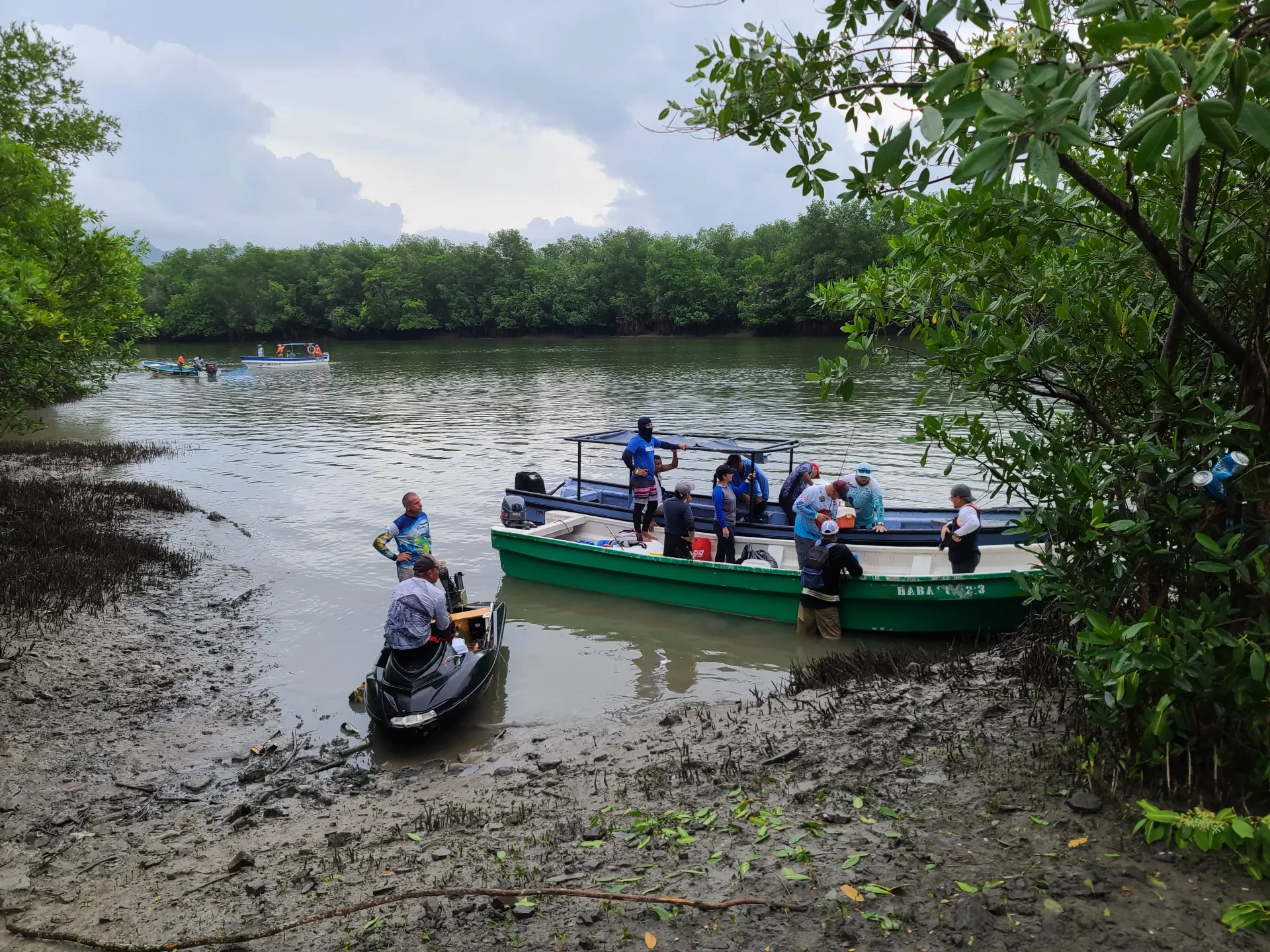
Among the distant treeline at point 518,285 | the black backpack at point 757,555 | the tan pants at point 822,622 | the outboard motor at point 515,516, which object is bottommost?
the tan pants at point 822,622

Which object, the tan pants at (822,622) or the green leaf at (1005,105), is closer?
the green leaf at (1005,105)

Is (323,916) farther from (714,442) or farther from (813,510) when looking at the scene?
(714,442)

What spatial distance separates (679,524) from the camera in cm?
1212

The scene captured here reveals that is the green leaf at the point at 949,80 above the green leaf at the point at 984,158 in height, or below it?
above

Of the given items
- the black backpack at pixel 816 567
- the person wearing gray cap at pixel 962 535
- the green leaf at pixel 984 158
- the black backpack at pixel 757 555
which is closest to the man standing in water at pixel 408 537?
the black backpack at pixel 757 555

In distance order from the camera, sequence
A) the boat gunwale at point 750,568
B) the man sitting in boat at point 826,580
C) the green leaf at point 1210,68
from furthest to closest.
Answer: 1. the man sitting in boat at point 826,580
2. the boat gunwale at point 750,568
3. the green leaf at point 1210,68

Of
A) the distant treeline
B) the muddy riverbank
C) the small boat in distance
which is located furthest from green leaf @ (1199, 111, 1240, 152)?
the distant treeline

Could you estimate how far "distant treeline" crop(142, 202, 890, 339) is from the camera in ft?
265

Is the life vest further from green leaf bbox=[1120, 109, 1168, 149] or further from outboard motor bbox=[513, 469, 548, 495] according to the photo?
green leaf bbox=[1120, 109, 1168, 149]

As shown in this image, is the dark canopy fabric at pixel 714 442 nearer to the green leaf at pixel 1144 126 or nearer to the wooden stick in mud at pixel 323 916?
the wooden stick in mud at pixel 323 916

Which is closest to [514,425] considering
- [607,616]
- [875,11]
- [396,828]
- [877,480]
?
[877,480]

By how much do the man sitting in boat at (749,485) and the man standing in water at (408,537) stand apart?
15.9 feet

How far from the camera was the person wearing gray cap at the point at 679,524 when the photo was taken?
39.6 ft

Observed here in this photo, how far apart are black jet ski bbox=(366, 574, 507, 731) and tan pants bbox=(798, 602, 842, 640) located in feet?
13.3
